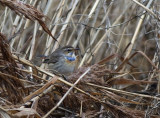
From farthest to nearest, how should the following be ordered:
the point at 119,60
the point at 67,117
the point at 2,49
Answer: the point at 119,60 < the point at 67,117 < the point at 2,49

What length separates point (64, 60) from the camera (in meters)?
4.77

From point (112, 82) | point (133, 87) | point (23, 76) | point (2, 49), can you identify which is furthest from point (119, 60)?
point (2, 49)

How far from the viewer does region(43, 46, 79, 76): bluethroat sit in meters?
4.58

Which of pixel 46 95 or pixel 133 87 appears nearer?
pixel 46 95

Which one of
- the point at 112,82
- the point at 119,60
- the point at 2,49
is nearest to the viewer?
the point at 2,49

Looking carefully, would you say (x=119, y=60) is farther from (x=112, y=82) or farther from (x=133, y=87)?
(x=133, y=87)

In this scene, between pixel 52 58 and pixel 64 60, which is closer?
pixel 52 58

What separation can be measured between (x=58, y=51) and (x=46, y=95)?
1422 millimetres

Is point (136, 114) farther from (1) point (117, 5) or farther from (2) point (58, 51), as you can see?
(1) point (117, 5)

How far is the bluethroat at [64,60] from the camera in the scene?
4.58 meters

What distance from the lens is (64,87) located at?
3.00 metres

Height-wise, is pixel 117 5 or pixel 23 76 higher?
pixel 117 5

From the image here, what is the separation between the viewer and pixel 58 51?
450 cm

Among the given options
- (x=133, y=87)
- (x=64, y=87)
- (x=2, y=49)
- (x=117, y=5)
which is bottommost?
(x=133, y=87)
